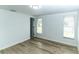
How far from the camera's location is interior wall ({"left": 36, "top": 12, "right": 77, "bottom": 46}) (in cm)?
381

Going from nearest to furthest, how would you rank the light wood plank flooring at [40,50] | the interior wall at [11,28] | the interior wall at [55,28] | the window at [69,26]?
the light wood plank flooring at [40,50] < the interior wall at [11,28] < the window at [69,26] < the interior wall at [55,28]

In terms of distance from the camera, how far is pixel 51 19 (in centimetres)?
454

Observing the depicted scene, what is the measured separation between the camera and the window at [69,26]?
141 inches

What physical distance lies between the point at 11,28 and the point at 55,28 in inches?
83.1

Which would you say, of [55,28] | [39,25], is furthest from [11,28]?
[39,25]

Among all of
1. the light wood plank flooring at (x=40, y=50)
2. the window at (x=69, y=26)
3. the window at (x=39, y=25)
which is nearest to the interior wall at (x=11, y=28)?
the light wood plank flooring at (x=40, y=50)

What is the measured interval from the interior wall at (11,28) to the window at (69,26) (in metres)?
1.98

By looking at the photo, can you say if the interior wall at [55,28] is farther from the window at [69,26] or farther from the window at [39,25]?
the window at [39,25]

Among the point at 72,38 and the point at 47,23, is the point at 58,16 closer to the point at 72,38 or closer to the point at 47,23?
the point at 47,23

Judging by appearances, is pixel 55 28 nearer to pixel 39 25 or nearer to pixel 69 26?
pixel 69 26

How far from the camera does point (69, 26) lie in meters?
3.79

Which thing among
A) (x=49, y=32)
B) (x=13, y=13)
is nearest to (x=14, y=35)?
(x=13, y=13)

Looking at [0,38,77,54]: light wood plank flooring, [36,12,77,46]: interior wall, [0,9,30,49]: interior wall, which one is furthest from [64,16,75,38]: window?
[0,9,30,49]: interior wall
